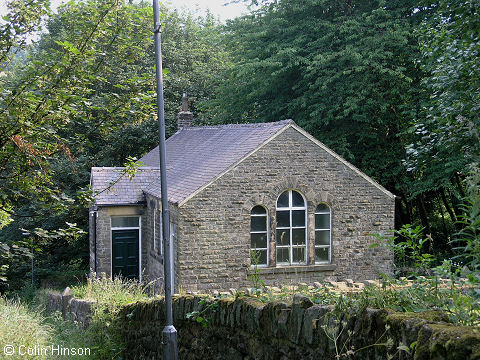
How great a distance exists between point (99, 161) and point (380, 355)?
29.4 metres

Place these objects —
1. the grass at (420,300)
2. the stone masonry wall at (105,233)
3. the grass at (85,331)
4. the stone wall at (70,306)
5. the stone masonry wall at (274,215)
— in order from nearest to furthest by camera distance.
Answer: the grass at (420,300) < the grass at (85,331) < the stone wall at (70,306) < the stone masonry wall at (274,215) < the stone masonry wall at (105,233)

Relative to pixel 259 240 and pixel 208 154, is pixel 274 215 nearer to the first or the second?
pixel 259 240

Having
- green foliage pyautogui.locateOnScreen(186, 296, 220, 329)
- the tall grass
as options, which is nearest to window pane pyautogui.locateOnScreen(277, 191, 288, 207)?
the tall grass

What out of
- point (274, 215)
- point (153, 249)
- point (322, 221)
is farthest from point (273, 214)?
point (153, 249)

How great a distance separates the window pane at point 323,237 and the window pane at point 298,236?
21.5 inches

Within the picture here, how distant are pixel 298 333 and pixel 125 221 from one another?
1733cm

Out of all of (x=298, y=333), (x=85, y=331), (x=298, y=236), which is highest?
(x=298, y=236)

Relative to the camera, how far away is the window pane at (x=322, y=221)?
1802 centimetres

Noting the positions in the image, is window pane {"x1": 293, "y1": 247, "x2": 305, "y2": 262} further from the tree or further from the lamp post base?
the lamp post base

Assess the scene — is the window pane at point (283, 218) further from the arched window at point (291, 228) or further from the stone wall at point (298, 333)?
the stone wall at point (298, 333)

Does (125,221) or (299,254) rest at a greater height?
(125,221)

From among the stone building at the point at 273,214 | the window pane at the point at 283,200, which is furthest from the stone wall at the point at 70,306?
the window pane at the point at 283,200

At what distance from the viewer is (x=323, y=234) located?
712 inches

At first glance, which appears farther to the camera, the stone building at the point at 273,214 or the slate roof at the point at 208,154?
the slate roof at the point at 208,154
